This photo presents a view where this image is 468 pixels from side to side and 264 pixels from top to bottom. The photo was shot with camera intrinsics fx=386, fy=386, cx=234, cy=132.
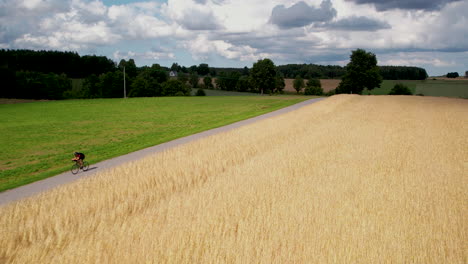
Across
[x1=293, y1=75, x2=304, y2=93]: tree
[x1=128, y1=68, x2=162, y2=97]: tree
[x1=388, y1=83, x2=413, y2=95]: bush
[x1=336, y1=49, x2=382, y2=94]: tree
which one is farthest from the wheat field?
[x1=293, y1=75, x2=304, y2=93]: tree

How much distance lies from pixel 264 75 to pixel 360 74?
902 inches

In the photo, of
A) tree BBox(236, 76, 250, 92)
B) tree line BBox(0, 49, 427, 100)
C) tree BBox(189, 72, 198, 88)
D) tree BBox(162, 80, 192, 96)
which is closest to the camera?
tree line BBox(0, 49, 427, 100)

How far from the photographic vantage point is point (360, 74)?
90.6 metres

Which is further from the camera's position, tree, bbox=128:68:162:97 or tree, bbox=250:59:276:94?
tree, bbox=250:59:276:94

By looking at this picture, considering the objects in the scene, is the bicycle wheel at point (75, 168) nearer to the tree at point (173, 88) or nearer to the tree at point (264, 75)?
the tree at point (264, 75)

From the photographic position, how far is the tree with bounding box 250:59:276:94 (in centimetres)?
9712

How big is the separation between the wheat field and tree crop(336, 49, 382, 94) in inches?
3189

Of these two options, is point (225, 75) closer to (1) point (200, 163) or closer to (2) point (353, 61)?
(2) point (353, 61)

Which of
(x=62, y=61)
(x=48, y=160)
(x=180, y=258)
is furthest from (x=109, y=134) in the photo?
(x=62, y=61)

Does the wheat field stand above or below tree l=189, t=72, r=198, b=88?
below

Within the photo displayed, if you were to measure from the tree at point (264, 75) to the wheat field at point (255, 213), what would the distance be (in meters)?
84.6

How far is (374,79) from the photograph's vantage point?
295 ft

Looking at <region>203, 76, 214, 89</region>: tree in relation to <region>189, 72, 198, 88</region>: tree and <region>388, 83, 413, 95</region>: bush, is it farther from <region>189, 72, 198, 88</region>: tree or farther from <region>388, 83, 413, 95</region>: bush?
<region>388, 83, 413, 95</region>: bush

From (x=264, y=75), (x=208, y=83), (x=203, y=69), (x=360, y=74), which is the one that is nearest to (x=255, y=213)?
(x=360, y=74)
